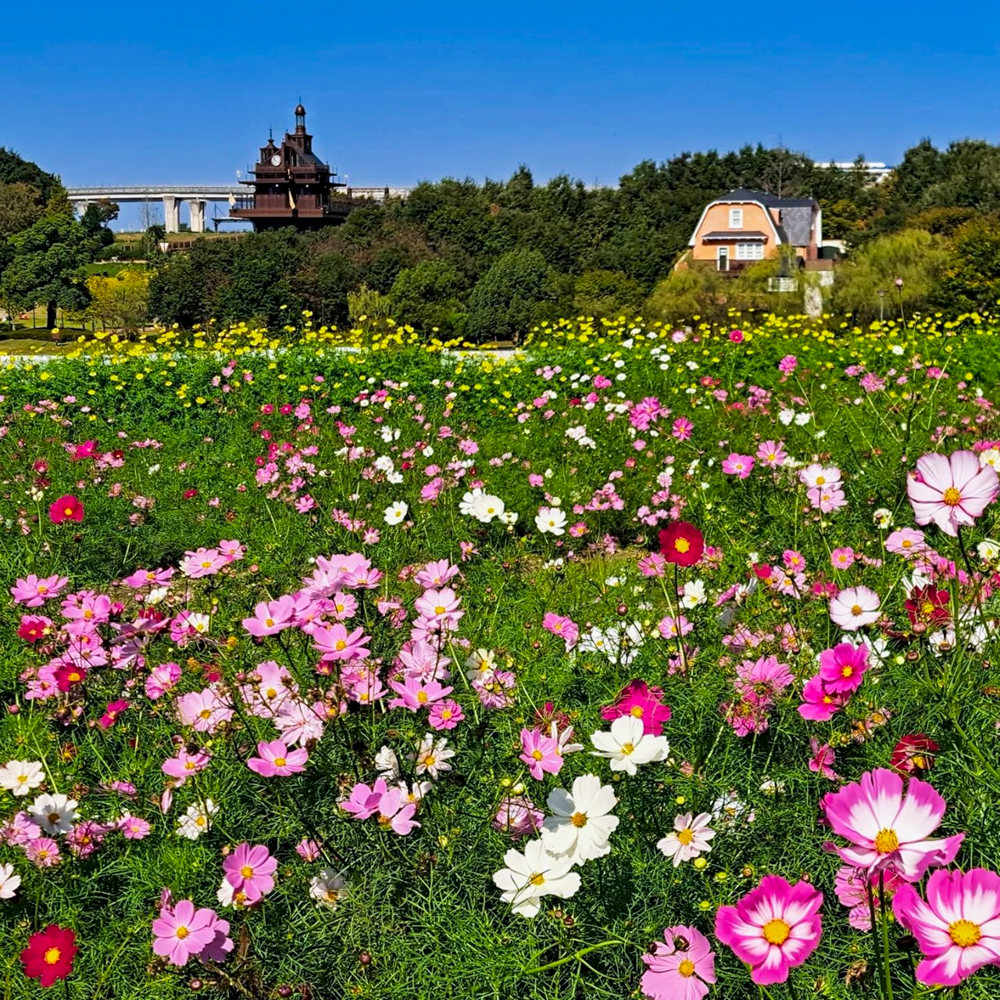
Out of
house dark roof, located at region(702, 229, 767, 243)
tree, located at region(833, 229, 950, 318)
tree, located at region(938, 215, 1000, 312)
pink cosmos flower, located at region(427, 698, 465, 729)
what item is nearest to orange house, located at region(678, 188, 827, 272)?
house dark roof, located at region(702, 229, 767, 243)

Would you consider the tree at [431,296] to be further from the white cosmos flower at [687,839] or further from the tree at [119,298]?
the white cosmos flower at [687,839]

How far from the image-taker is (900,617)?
184 cm

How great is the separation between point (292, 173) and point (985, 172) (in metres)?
34.2

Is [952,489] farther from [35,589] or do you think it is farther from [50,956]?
[35,589]

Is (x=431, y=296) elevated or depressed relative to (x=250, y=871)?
elevated

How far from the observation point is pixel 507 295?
111 ft

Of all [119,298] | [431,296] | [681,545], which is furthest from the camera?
[431,296]

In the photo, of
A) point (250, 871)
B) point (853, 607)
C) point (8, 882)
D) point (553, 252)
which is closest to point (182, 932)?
point (250, 871)

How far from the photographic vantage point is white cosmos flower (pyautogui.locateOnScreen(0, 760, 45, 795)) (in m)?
1.48

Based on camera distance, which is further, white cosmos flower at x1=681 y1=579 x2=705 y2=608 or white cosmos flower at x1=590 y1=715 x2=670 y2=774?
white cosmos flower at x1=681 y1=579 x2=705 y2=608

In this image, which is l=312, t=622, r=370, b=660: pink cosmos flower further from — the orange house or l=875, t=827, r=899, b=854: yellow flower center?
the orange house

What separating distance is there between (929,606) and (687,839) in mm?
518

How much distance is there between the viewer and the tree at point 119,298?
1123 inches

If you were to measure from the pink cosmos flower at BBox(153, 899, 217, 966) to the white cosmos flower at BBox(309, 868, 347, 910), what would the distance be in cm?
19
